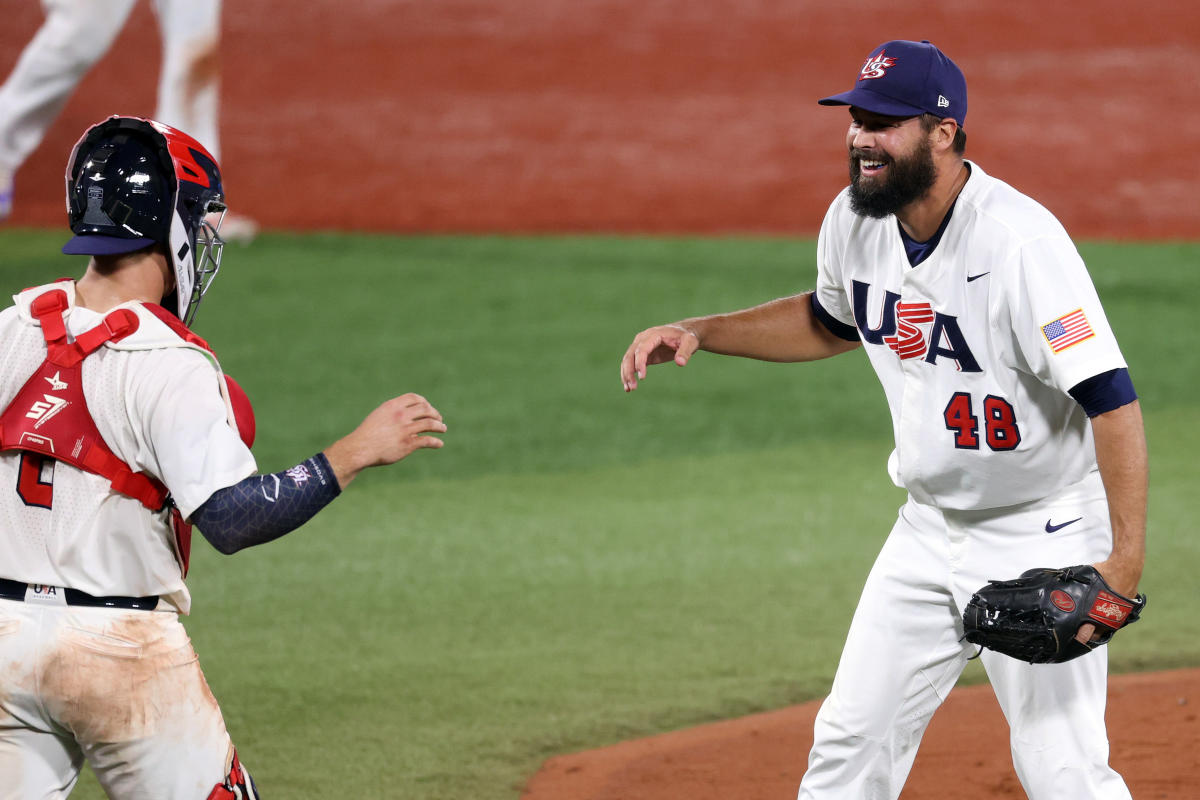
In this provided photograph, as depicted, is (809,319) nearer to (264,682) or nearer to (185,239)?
(185,239)

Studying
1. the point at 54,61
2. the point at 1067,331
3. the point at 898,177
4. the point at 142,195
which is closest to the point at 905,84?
the point at 898,177

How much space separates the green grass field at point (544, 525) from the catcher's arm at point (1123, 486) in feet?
6.89

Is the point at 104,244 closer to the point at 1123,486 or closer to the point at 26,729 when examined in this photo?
the point at 26,729

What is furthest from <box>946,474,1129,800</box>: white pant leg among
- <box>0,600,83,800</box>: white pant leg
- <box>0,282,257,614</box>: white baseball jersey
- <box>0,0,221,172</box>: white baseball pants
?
<box>0,0,221,172</box>: white baseball pants

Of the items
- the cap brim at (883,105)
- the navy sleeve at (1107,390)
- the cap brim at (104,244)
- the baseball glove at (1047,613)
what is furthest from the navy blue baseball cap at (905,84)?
the cap brim at (104,244)

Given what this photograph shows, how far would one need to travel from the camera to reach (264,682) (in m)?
5.36

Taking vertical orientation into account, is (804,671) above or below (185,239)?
below

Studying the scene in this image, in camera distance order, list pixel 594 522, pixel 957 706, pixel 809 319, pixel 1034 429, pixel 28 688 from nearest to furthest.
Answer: pixel 28 688
pixel 1034 429
pixel 809 319
pixel 957 706
pixel 594 522

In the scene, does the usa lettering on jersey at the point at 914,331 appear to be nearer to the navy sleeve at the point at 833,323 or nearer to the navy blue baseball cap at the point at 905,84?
the navy sleeve at the point at 833,323

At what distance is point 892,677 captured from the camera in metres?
3.56

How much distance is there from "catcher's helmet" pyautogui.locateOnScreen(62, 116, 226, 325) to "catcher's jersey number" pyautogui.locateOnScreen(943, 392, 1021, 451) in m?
1.67

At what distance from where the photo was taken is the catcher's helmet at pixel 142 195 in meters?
2.88

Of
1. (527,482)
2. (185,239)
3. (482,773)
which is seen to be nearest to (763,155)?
(527,482)

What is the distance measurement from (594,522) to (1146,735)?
309 cm
